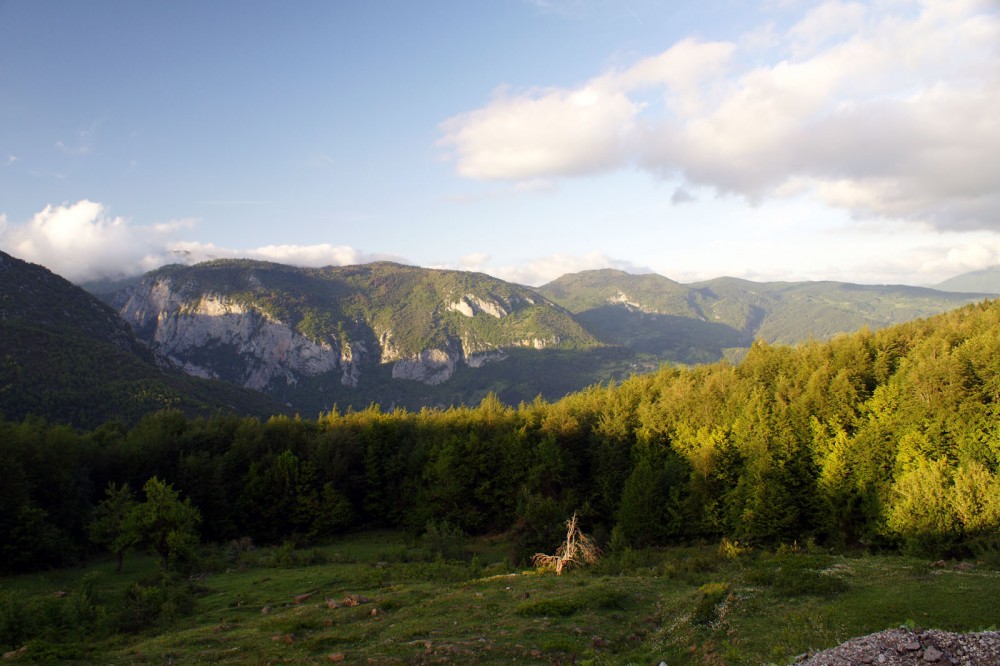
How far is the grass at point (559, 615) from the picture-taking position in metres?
15.9

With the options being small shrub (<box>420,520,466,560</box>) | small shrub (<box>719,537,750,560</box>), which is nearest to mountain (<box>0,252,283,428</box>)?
small shrub (<box>420,520,466,560</box>)

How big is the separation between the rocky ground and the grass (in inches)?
78.5

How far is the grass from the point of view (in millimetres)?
15898

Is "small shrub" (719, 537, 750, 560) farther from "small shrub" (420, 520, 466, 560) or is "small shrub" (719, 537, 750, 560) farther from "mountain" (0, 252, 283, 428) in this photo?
"mountain" (0, 252, 283, 428)

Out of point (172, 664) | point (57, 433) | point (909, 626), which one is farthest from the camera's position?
point (57, 433)

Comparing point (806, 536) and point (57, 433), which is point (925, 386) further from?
point (57, 433)

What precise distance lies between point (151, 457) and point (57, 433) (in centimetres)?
885

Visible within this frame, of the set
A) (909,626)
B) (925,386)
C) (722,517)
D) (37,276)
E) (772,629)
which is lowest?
(722,517)

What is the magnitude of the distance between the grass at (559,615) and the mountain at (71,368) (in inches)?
2828

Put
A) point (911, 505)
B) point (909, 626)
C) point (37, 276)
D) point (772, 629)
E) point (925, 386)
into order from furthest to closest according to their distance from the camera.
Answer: point (37, 276), point (925, 386), point (911, 505), point (772, 629), point (909, 626)

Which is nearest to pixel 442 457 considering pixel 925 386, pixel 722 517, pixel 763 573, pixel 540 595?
pixel 722 517

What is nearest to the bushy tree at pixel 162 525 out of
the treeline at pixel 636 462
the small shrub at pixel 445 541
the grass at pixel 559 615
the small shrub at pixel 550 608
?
the grass at pixel 559 615

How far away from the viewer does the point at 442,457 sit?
5909 centimetres

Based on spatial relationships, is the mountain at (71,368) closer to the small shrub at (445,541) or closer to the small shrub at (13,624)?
the small shrub at (445,541)
